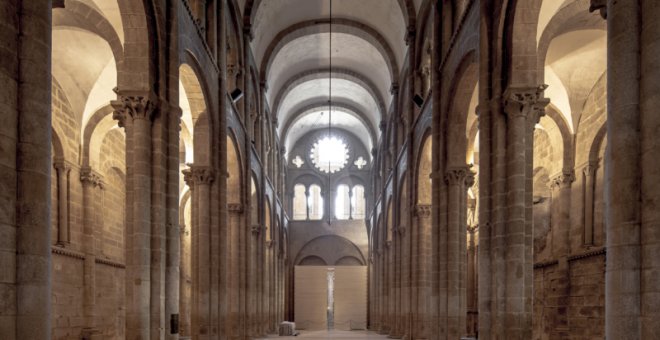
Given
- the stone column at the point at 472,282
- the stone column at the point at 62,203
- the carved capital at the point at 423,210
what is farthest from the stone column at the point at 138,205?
the stone column at the point at 472,282

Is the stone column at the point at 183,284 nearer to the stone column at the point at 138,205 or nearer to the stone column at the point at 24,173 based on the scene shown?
the stone column at the point at 138,205

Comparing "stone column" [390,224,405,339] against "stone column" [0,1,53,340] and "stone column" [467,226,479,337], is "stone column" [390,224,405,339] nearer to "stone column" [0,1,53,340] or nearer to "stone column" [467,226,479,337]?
"stone column" [467,226,479,337]

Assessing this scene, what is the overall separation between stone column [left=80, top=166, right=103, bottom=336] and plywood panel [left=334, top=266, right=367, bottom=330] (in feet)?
90.0

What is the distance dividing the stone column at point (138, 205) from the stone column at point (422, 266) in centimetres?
1369

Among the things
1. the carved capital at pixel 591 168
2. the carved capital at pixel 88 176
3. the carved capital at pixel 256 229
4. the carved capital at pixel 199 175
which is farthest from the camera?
the carved capital at pixel 256 229

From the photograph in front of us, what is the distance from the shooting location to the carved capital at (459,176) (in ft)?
57.0

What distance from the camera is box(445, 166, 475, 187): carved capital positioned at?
17.4 m

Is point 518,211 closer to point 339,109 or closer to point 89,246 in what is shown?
point 89,246

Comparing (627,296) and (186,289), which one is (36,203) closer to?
(627,296)

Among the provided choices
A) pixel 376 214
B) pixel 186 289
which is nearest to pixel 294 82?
pixel 376 214

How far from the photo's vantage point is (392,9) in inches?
1057

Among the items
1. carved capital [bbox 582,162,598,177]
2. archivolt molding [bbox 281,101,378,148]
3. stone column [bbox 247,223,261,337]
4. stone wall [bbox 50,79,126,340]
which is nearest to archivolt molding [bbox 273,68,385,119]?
archivolt molding [bbox 281,101,378,148]

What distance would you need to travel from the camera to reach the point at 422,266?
924 inches

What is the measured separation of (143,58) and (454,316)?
11.6 meters
